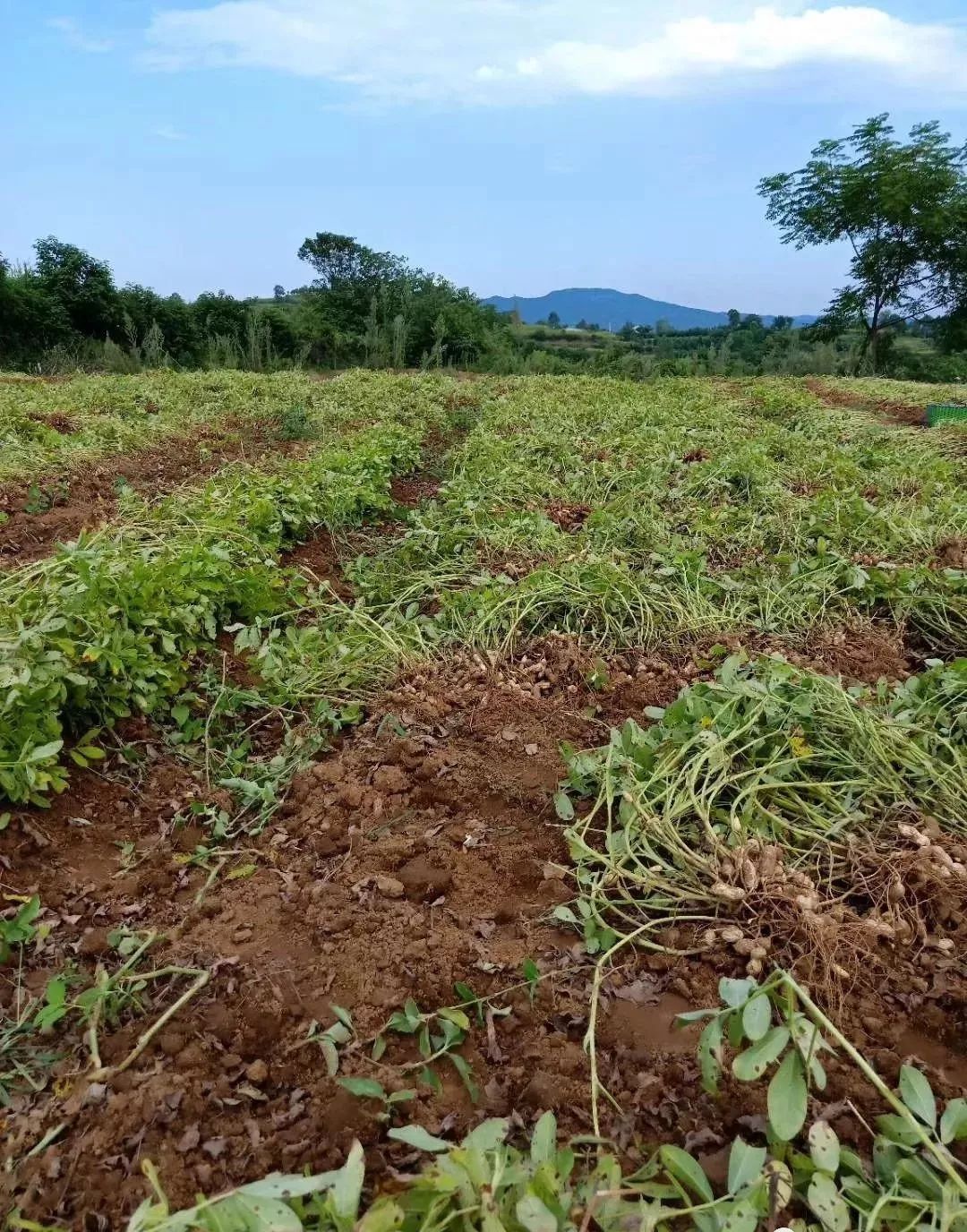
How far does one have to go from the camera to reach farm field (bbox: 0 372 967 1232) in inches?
55.4

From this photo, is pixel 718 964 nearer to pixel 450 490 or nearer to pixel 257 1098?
pixel 257 1098

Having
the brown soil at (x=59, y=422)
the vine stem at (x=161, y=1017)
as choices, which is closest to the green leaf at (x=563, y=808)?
the vine stem at (x=161, y=1017)

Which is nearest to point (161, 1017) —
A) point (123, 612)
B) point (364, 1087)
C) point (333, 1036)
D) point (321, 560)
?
point (333, 1036)

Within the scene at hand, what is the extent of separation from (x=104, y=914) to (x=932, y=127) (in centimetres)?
3114

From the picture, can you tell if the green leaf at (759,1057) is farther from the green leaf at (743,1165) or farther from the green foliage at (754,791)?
the green foliage at (754,791)

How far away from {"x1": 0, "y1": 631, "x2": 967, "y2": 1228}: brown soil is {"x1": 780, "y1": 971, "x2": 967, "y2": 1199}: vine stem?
0.05 meters

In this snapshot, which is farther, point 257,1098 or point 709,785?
point 709,785

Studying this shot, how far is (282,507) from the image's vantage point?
523cm

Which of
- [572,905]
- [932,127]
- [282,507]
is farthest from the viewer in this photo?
[932,127]

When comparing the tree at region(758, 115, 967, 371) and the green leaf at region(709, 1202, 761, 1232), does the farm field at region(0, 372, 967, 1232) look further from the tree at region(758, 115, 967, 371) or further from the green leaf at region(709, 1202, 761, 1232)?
the tree at region(758, 115, 967, 371)

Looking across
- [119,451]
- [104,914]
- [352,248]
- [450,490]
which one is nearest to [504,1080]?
[104,914]

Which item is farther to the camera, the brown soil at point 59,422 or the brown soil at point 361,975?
the brown soil at point 59,422

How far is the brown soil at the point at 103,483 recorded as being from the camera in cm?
525

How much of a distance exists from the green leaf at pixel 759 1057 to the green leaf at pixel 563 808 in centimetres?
99
